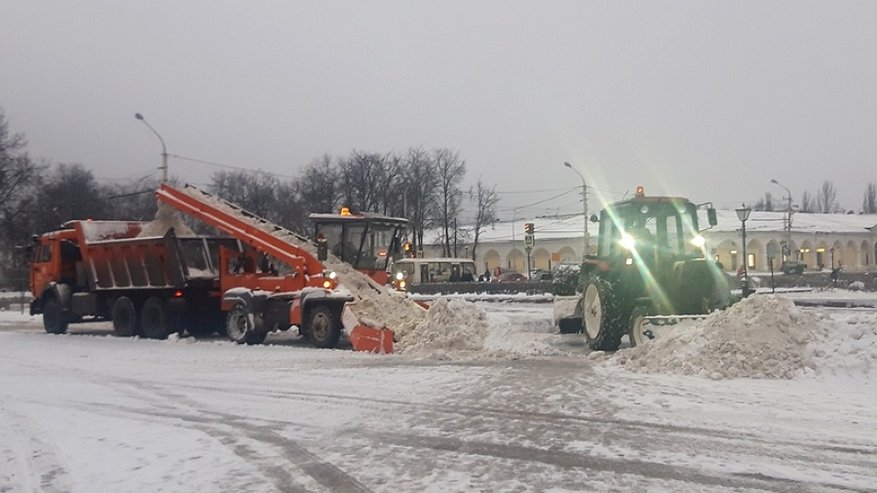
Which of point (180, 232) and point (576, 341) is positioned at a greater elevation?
point (180, 232)

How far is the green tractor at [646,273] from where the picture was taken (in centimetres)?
1484

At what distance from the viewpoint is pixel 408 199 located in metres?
65.5

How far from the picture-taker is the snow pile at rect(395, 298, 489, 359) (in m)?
15.6

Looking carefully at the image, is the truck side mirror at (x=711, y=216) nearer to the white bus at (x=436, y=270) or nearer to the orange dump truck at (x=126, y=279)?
the orange dump truck at (x=126, y=279)

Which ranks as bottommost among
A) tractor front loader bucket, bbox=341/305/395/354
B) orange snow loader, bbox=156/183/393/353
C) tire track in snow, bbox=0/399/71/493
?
tire track in snow, bbox=0/399/71/493

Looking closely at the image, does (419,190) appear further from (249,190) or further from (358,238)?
(358,238)

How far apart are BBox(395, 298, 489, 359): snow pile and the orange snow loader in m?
0.50

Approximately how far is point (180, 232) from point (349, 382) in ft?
36.3

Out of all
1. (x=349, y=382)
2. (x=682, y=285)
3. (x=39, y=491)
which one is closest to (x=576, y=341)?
(x=682, y=285)

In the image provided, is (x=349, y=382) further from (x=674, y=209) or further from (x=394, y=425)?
(x=674, y=209)

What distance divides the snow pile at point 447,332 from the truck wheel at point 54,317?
1275cm

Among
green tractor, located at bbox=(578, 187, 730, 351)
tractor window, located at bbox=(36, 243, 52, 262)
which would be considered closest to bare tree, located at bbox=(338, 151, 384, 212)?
tractor window, located at bbox=(36, 243, 52, 262)

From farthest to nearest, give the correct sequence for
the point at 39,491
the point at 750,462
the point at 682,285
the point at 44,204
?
1. the point at 44,204
2. the point at 682,285
3. the point at 750,462
4. the point at 39,491

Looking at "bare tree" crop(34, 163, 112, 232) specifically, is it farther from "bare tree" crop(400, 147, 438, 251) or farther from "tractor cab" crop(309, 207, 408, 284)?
"tractor cab" crop(309, 207, 408, 284)
